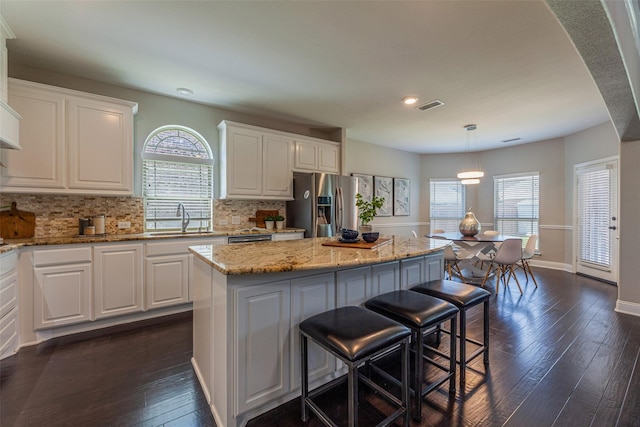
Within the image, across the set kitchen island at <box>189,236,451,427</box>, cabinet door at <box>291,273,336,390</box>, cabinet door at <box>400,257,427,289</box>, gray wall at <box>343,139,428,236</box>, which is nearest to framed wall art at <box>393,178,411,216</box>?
gray wall at <box>343,139,428,236</box>

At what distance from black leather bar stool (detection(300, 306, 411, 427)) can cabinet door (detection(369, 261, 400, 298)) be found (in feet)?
1.44

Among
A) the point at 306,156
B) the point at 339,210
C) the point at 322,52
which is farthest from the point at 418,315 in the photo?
the point at 306,156

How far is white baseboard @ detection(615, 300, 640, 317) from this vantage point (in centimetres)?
310

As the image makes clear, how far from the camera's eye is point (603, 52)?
1.75m

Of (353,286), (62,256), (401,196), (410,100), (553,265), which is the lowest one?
(553,265)

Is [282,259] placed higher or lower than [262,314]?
higher

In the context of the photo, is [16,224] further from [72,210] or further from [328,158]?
[328,158]

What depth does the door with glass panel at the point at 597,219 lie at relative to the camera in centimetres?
432

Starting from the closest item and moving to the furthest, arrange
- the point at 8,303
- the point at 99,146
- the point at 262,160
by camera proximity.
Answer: the point at 8,303
the point at 99,146
the point at 262,160

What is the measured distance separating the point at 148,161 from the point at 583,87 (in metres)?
5.21

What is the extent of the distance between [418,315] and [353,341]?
0.53 metres

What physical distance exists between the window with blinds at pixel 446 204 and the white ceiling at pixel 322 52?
2.89 m

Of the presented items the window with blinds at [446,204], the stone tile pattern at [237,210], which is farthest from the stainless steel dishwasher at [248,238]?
the window with blinds at [446,204]

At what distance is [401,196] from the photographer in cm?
649
